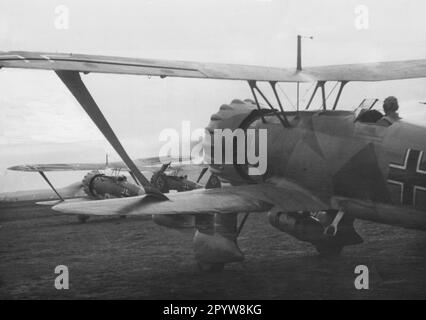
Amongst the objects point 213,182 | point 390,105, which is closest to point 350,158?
point 390,105

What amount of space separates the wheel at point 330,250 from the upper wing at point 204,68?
102 inches

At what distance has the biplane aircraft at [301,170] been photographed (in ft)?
20.9

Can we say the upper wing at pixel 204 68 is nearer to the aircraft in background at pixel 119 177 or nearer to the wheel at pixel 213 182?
the wheel at pixel 213 182

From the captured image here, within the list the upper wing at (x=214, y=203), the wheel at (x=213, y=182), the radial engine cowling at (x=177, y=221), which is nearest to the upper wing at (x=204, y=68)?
the upper wing at (x=214, y=203)

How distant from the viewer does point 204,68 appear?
679 centimetres

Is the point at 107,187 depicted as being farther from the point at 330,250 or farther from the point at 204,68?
the point at 204,68

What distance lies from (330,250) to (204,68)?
3597mm

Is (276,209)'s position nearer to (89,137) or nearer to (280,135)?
(280,135)

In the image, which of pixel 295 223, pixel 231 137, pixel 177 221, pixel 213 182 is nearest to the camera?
pixel 295 223

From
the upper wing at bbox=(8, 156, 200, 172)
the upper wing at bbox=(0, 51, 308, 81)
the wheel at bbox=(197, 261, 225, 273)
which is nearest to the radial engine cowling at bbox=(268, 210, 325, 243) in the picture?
the wheel at bbox=(197, 261, 225, 273)

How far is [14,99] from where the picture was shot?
9359 mm

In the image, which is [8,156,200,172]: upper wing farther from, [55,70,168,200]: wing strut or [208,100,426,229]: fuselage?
[55,70,168,200]: wing strut

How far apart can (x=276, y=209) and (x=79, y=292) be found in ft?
9.12
